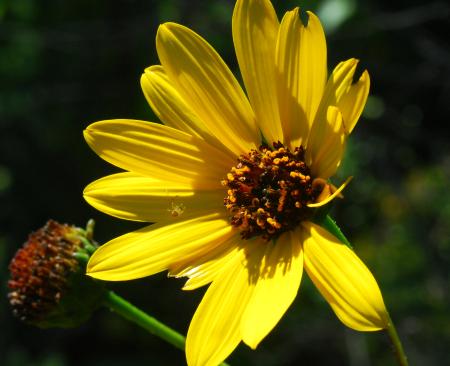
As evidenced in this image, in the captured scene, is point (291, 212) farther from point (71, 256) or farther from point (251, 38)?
point (71, 256)

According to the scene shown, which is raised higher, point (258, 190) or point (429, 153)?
point (258, 190)

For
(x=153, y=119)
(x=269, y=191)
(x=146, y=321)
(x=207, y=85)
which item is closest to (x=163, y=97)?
(x=207, y=85)

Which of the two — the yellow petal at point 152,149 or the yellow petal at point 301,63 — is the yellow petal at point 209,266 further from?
the yellow petal at point 301,63

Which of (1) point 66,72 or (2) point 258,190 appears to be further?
(1) point 66,72

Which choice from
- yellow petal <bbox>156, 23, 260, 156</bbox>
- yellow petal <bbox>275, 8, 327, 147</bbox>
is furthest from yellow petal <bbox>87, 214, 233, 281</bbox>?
yellow petal <bbox>275, 8, 327, 147</bbox>

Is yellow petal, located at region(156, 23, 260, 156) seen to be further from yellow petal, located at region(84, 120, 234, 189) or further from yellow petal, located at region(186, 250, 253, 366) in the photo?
yellow petal, located at region(186, 250, 253, 366)

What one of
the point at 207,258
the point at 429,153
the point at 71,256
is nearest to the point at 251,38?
the point at 207,258

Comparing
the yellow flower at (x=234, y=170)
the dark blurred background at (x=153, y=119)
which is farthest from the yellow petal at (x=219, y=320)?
the dark blurred background at (x=153, y=119)
